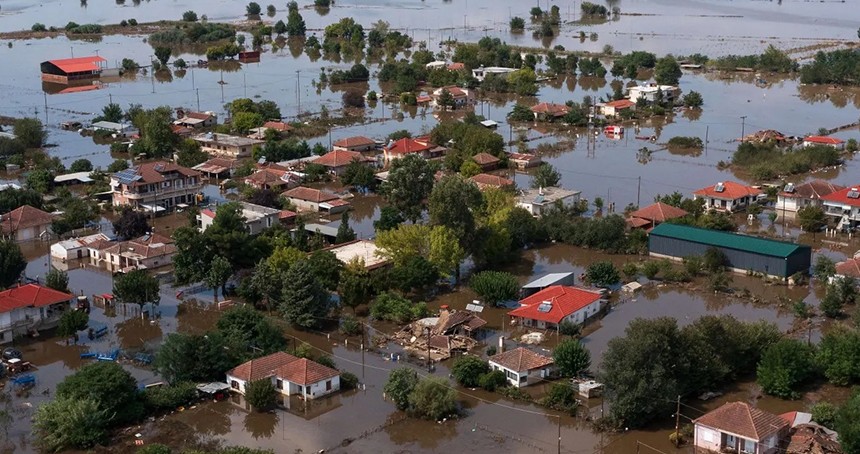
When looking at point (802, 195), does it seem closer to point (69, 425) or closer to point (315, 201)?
point (315, 201)

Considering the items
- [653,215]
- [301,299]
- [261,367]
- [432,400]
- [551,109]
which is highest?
[551,109]

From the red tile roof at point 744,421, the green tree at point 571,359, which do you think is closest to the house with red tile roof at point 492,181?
the green tree at point 571,359

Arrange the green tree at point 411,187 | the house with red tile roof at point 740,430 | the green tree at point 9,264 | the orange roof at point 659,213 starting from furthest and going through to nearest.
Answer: the orange roof at point 659,213 → the green tree at point 411,187 → the green tree at point 9,264 → the house with red tile roof at point 740,430

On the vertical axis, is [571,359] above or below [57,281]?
below

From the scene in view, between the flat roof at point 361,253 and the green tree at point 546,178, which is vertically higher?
the green tree at point 546,178

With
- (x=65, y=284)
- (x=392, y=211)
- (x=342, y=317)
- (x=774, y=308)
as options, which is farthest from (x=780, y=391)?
(x=65, y=284)

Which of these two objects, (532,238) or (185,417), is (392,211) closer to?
(532,238)

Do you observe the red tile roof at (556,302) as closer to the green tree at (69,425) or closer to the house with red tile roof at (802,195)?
the green tree at (69,425)

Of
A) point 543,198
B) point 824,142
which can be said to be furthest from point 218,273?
point 824,142
